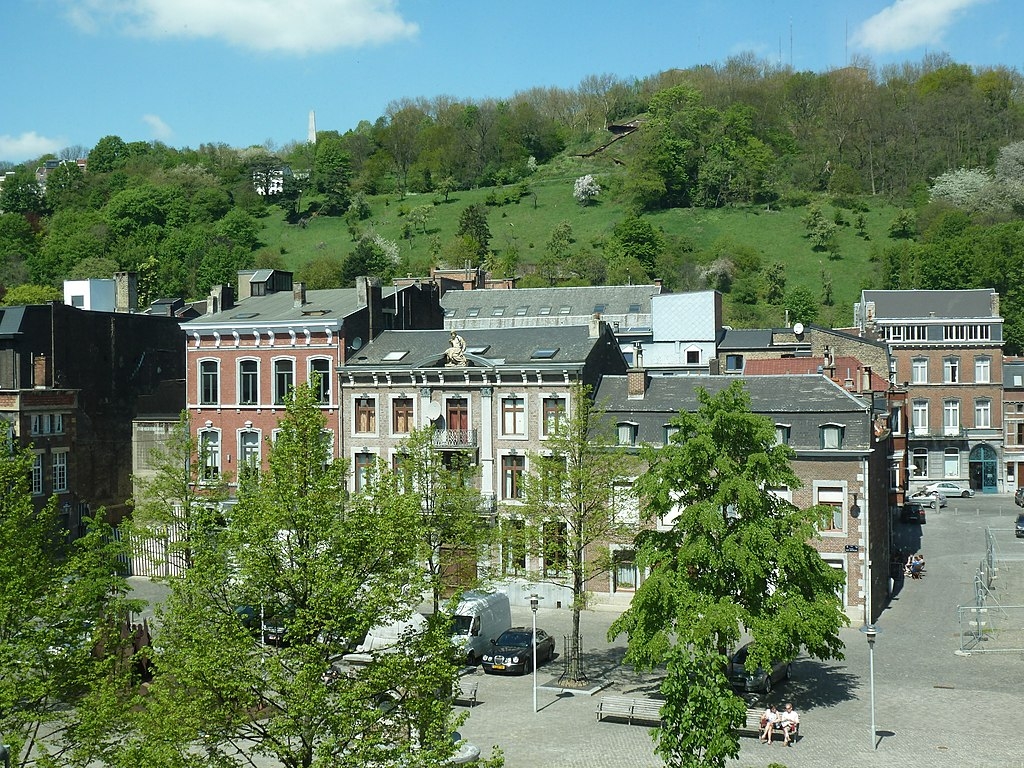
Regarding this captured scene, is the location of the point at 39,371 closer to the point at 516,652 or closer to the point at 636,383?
the point at 636,383

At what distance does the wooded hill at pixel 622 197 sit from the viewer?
109 meters

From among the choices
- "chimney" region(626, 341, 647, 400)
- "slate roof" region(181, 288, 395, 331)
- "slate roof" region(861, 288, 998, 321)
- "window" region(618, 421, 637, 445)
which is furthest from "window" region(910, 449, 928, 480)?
"slate roof" region(181, 288, 395, 331)

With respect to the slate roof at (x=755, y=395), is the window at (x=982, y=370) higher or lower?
higher

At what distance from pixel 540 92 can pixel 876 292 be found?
111 m

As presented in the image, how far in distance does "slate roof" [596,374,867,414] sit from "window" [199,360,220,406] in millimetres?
19656

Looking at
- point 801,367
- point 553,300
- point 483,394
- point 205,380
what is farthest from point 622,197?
point 483,394

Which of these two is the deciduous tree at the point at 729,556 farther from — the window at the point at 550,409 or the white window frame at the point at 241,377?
the white window frame at the point at 241,377

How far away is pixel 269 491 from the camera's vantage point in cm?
1775

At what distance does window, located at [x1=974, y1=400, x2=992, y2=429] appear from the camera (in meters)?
74.6

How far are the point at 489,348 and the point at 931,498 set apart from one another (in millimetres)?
37361

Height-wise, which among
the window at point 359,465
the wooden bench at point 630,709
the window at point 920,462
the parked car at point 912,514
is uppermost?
the window at point 359,465

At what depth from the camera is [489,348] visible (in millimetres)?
48312

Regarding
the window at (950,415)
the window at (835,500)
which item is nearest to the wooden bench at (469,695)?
the window at (835,500)

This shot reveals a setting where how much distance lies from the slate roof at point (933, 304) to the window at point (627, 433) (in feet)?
128
